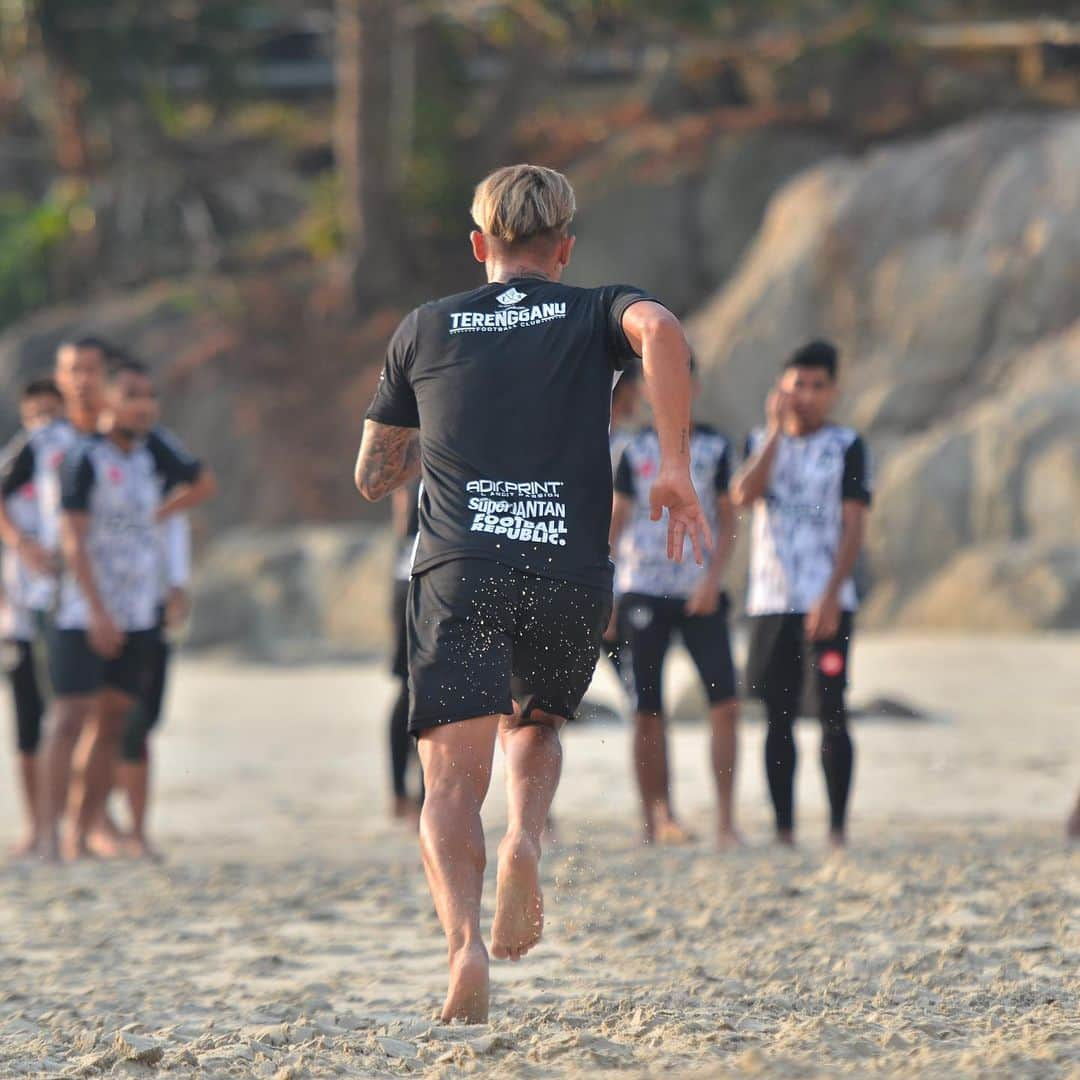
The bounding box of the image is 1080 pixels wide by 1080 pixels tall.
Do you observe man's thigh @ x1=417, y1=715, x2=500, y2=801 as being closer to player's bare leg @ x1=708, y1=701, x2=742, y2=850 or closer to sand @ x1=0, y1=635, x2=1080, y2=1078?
sand @ x1=0, y1=635, x2=1080, y2=1078

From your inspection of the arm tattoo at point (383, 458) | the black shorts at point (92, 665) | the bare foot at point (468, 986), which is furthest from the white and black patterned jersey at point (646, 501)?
the bare foot at point (468, 986)

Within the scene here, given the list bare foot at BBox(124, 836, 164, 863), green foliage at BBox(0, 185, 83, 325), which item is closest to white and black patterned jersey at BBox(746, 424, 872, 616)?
bare foot at BBox(124, 836, 164, 863)

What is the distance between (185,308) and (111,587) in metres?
21.3

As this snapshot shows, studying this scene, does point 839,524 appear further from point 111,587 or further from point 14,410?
point 14,410

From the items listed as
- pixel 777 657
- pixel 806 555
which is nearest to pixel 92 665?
pixel 777 657

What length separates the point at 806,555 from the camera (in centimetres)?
743

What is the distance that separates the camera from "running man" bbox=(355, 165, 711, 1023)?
14.1 feet

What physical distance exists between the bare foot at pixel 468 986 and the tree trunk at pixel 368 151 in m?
A: 21.1

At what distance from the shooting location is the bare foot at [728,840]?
7.53 m

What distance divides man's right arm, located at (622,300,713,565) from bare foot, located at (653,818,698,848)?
3629 millimetres

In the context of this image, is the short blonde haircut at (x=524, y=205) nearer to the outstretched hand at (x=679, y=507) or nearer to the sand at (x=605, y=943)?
the outstretched hand at (x=679, y=507)

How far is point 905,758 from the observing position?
10.6 metres

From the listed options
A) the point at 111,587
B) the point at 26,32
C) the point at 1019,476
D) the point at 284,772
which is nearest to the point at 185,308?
the point at 26,32

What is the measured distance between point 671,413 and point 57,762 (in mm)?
4421
